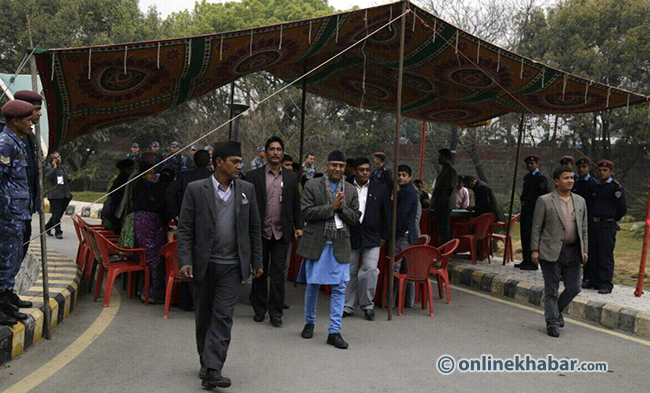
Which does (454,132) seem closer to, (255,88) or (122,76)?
(122,76)

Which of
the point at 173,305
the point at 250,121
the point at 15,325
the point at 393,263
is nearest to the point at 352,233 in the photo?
the point at 393,263

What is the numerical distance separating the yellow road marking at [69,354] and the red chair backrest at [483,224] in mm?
6121

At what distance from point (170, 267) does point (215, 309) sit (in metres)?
2.40

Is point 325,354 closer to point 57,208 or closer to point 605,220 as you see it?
point 605,220

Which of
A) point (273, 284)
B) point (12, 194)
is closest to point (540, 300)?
point (273, 284)

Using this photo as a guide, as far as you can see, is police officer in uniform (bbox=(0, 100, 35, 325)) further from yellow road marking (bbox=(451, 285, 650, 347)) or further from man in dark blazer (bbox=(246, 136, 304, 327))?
yellow road marking (bbox=(451, 285, 650, 347))

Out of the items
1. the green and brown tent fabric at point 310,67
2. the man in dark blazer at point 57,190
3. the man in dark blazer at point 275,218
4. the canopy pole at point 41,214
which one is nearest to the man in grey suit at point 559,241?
the green and brown tent fabric at point 310,67

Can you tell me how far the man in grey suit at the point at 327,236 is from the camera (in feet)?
19.3

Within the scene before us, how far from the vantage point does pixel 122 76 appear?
650cm

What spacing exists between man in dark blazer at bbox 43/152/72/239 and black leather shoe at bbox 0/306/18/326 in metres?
8.08

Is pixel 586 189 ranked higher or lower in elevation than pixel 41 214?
higher

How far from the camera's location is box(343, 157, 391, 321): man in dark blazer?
22.2 ft

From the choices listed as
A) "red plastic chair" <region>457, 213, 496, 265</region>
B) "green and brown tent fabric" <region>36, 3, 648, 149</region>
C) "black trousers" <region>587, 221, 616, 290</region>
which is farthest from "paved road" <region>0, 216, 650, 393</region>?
"red plastic chair" <region>457, 213, 496, 265</region>

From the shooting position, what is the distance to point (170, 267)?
6742mm
